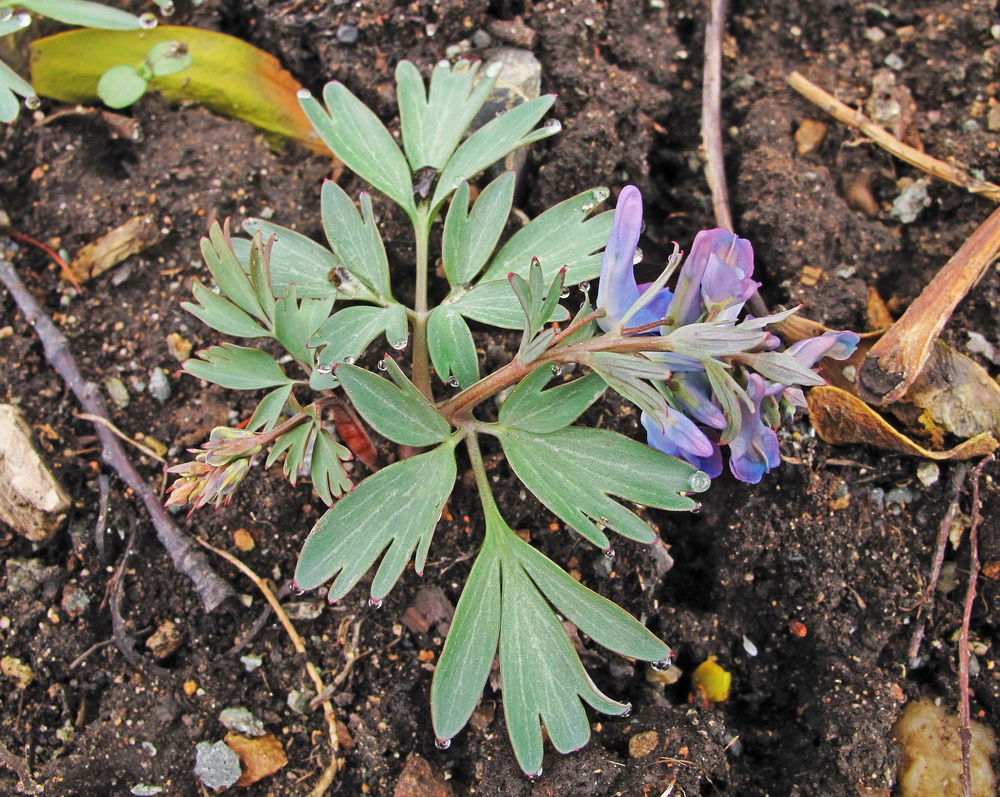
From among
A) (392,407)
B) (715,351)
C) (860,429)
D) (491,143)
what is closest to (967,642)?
(860,429)

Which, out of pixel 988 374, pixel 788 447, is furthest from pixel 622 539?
pixel 988 374

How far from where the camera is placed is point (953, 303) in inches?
98.7

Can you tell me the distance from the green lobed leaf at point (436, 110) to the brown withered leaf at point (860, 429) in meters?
1.38

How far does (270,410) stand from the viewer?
7.03 ft

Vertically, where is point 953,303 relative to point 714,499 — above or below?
above

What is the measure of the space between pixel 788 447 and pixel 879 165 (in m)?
1.19

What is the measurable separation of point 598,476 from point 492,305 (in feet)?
1.95

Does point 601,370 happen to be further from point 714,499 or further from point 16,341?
point 16,341

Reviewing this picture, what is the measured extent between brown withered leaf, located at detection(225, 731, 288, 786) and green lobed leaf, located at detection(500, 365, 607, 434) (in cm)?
117

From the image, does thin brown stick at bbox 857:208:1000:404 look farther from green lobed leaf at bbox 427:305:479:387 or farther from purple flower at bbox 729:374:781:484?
green lobed leaf at bbox 427:305:479:387

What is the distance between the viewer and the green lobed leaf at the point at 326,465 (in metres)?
2.08

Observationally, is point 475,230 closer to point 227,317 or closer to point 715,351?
point 227,317

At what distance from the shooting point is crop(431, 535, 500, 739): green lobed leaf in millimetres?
2023

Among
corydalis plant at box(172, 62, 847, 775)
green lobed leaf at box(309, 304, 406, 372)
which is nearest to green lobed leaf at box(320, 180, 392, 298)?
corydalis plant at box(172, 62, 847, 775)
